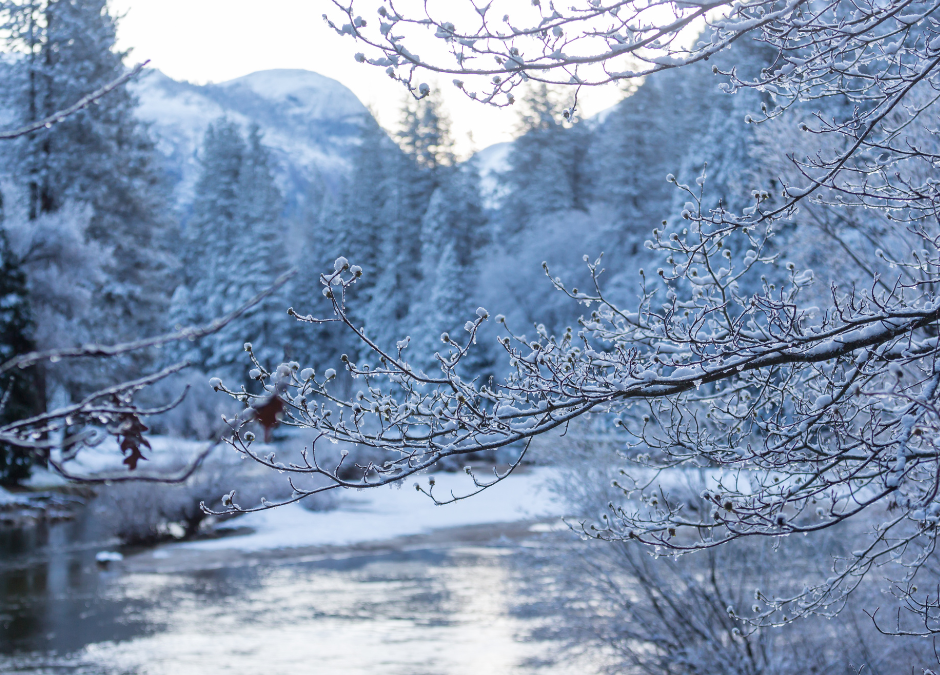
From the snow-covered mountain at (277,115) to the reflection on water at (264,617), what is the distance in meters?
94.5

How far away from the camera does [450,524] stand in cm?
2077

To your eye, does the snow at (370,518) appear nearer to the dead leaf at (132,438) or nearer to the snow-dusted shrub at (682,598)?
the snow-dusted shrub at (682,598)

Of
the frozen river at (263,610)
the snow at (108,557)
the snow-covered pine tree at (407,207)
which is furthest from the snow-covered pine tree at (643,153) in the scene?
the snow at (108,557)

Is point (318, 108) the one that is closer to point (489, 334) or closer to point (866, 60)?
point (489, 334)

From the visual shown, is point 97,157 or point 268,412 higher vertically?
point 97,157

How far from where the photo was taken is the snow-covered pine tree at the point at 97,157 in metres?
25.6

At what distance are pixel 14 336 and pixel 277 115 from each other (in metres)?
135

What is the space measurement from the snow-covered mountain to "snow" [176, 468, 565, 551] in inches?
3474

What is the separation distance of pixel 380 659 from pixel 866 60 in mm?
9219

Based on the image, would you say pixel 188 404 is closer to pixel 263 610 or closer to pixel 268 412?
pixel 263 610

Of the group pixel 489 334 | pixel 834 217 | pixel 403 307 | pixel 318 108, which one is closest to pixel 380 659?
pixel 834 217

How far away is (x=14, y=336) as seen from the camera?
20.6 meters

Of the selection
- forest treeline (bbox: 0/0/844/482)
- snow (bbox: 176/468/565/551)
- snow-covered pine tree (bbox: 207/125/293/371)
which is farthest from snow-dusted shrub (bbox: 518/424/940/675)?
snow-covered pine tree (bbox: 207/125/293/371)

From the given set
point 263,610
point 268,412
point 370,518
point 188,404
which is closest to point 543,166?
point 188,404
